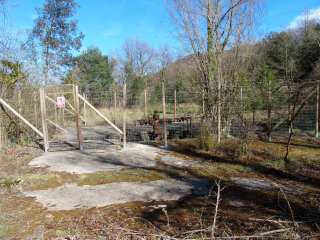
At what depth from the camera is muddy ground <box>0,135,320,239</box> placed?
322cm

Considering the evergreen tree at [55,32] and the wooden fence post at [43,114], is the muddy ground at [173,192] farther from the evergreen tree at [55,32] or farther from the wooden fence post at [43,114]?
the evergreen tree at [55,32]

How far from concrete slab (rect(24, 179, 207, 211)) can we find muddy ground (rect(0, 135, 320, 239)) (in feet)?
0.05

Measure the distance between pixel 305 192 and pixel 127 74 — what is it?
24892 millimetres

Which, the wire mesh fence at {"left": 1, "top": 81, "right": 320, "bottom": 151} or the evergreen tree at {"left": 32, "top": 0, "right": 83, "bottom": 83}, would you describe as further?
the evergreen tree at {"left": 32, "top": 0, "right": 83, "bottom": 83}

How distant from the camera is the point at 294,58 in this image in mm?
18984

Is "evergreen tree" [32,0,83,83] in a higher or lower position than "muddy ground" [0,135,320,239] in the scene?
higher

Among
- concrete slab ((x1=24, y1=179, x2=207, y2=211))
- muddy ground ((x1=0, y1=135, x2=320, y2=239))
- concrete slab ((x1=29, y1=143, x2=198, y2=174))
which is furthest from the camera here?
concrete slab ((x1=29, y1=143, x2=198, y2=174))

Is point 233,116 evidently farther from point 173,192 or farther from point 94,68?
point 94,68

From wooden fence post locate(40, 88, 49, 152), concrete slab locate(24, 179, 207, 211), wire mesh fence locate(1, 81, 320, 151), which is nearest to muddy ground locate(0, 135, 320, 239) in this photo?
concrete slab locate(24, 179, 207, 211)

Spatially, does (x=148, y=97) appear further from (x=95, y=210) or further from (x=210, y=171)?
(x=95, y=210)

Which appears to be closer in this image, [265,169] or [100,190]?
[100,190]

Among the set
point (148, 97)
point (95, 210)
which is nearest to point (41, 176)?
point (95, 210)

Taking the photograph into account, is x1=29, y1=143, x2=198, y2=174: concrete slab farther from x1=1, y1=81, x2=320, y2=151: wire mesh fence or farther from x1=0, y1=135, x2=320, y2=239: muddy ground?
x1=1, y1=81, x2=320, y2=151: wire mesh fence

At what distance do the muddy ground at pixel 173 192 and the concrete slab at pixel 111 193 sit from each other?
0.02 metres
